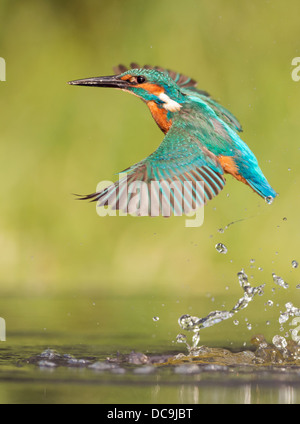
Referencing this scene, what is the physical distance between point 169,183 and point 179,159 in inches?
6.1

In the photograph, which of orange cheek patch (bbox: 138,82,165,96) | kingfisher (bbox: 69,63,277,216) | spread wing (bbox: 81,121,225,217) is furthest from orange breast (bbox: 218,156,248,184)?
orange cheek patch (bbox: 138,82,165,96)

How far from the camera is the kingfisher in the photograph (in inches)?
143

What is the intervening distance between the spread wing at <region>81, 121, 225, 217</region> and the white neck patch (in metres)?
0.29

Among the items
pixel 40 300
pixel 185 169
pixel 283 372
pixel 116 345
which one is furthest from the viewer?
pixel 40 300

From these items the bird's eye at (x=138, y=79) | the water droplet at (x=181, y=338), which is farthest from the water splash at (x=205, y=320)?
the bird's eye at (x=138, y=79)

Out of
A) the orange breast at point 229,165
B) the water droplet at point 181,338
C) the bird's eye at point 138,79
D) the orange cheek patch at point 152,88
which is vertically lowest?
the water droplet at point 181,338

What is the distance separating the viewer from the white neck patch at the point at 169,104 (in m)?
4.26

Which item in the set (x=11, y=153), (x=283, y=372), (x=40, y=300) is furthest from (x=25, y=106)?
(x=283, y=372)

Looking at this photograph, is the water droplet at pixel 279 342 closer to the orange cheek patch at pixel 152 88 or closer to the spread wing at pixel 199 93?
the spread wing at pixel 199 93

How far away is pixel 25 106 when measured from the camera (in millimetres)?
7422

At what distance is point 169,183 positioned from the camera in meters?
3.74

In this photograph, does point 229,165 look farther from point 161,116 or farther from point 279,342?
point 279,342

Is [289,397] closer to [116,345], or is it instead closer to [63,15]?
[116,345]
